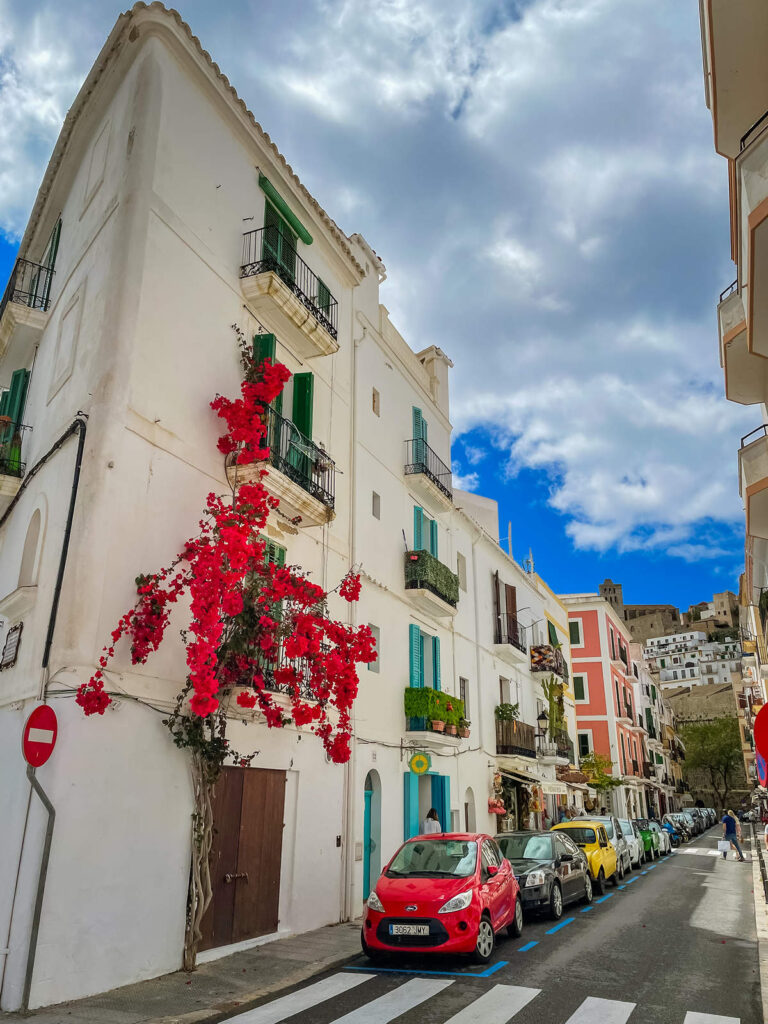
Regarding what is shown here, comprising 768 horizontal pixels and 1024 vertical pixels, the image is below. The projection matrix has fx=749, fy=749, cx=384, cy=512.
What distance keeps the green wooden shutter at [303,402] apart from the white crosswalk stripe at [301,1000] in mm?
9040

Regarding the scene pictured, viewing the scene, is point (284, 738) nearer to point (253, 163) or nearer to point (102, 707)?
point (102, 707)

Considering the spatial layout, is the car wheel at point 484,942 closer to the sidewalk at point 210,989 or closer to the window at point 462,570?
the sidewalk at point 210,989

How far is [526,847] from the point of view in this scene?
14508mm

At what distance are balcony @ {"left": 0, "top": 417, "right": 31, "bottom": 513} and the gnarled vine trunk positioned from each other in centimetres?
621

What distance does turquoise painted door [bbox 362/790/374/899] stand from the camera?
1507 centimetres

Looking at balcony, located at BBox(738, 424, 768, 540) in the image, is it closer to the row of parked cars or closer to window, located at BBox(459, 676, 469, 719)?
the row of parked cars

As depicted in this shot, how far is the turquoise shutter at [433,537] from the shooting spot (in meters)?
21.0

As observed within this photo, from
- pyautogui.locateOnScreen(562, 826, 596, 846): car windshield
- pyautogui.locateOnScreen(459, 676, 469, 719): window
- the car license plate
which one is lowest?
the car license plate

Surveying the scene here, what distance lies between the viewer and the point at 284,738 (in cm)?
1255

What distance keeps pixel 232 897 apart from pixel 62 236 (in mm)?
12615

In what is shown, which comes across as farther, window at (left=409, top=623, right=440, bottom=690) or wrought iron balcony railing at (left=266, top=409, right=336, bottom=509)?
window at (left=409, top=623, right=440, bottom=690)

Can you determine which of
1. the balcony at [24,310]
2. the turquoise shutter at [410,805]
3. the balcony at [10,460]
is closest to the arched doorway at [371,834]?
the turquoise shutter at [410,805]

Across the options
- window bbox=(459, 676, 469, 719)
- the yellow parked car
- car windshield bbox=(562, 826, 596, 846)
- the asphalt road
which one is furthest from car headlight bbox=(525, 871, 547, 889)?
window bbox=(459, 676, 469, 719)

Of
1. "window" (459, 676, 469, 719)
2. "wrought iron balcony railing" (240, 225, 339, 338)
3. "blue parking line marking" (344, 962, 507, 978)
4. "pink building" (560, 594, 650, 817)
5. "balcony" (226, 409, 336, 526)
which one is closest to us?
"blue parking line marking" (344, 962, 507, 978)
